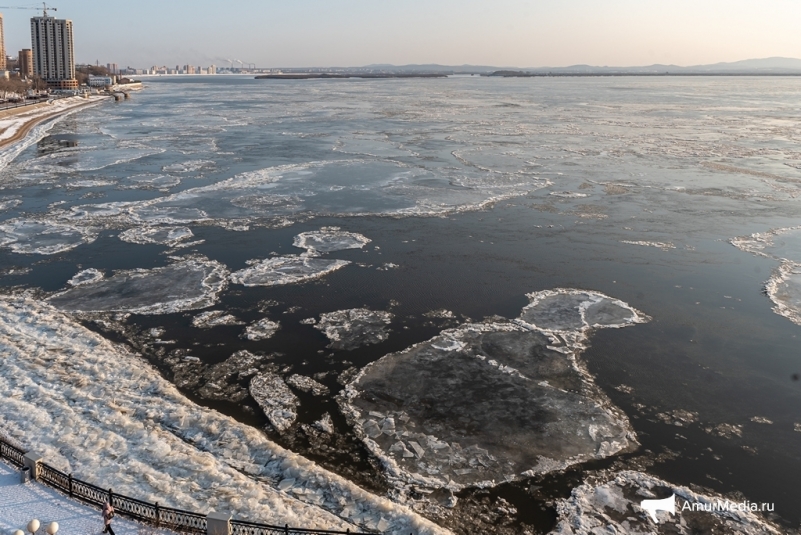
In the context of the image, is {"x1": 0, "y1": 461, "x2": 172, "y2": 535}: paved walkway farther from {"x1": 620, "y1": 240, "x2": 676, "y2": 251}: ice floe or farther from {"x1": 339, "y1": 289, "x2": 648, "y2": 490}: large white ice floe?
{"x1": 620, "y1": 240, "x2": 676, "y2": 251}: ice floe

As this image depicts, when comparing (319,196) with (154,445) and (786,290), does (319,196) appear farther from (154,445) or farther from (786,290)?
(154,445)

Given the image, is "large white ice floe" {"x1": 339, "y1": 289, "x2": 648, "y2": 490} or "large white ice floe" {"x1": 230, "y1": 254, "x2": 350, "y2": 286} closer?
"large white ice floe" {"x1": 339, "y1": 289, "x2": 648, "y2": 490}

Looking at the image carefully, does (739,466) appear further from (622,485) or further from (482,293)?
(482,293)

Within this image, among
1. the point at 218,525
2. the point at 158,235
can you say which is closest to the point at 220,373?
the point at 218,525

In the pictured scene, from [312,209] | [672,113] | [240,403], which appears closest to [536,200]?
[312,209]

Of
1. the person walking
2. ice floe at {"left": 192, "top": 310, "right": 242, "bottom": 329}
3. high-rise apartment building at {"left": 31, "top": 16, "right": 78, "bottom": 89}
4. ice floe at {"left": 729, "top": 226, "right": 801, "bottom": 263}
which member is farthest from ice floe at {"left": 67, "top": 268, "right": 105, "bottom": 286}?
high-rise apartment building at {"left": 31, "top": 16, "right": 78, "bottom": 89}

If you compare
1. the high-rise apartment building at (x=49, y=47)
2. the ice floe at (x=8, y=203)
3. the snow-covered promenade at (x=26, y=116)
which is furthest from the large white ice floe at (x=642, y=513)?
the high-rise apartment building at (x=49, y=47)

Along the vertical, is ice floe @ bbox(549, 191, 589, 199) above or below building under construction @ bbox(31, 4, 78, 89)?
below
